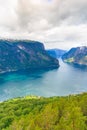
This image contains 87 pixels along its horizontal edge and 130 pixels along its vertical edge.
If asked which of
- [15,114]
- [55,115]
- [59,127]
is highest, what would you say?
[15,114]

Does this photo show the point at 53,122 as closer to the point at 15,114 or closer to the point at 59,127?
the point at 59,127

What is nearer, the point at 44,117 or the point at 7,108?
the point at 44,117

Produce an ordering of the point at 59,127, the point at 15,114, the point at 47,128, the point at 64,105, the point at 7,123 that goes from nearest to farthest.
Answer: the point at 59,127
the point at 47,128
the point at 64,105
the point at 7,123
the point at 15,114

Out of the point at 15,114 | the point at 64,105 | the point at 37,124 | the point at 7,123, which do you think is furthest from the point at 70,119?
the point at 15,114

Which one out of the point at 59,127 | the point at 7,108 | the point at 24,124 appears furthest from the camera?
the point at 7,108

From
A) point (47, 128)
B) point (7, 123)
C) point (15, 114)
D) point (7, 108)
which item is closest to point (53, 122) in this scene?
point (47, 128)

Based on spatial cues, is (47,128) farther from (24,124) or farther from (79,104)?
(79,104)

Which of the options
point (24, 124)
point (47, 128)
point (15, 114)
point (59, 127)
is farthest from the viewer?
point (15, 114)

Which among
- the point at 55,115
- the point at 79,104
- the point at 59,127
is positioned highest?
the point at 79,104

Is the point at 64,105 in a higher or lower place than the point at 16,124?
higher
